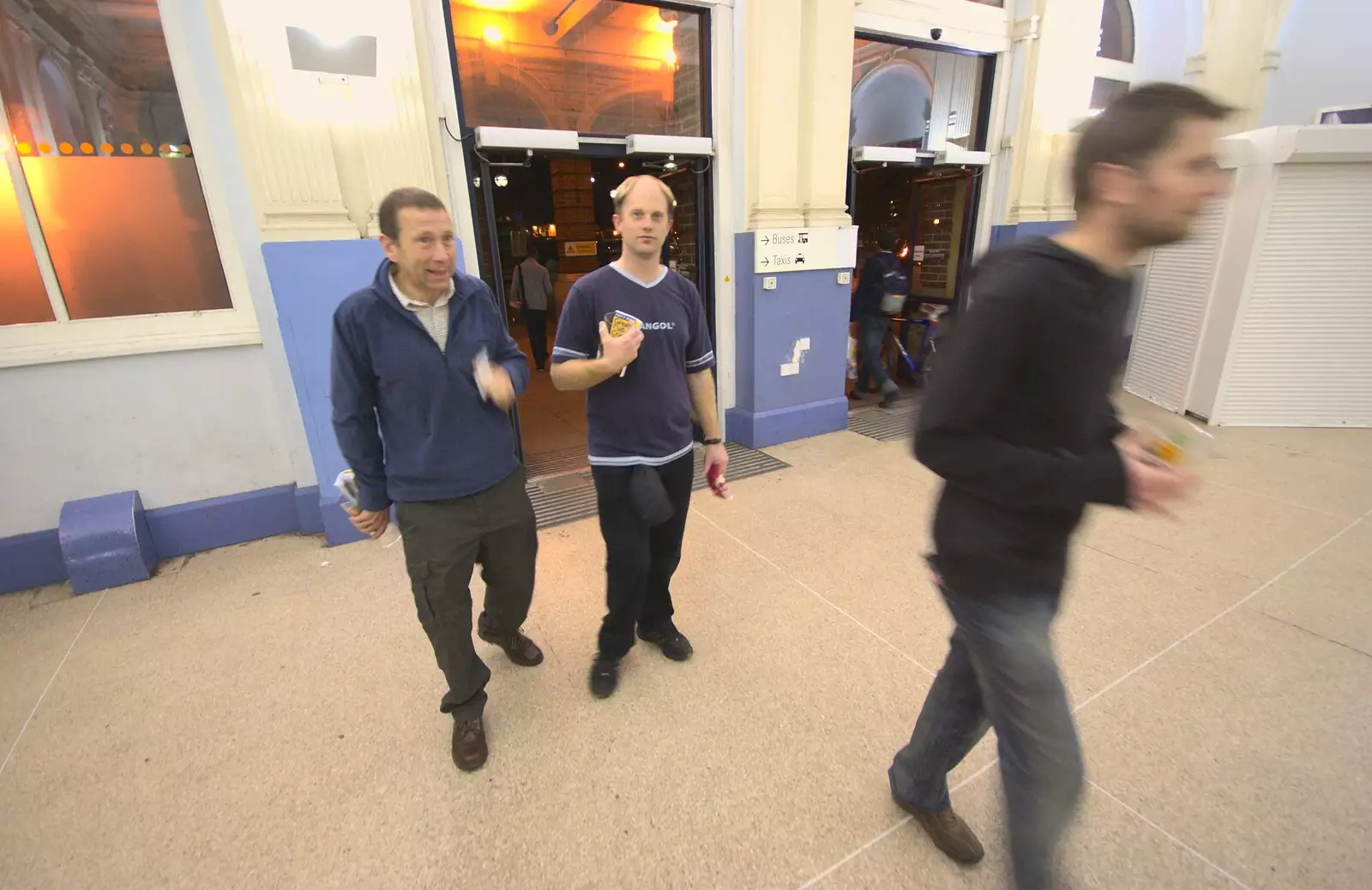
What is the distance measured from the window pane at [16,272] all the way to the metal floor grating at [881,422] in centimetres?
524

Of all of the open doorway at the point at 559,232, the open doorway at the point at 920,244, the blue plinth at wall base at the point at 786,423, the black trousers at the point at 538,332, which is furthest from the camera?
the black trousers at the point at 538,332

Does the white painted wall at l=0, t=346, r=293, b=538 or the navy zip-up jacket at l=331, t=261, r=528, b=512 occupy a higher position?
the navy zip-up jacket at l=331, t=261, r=528, b=512

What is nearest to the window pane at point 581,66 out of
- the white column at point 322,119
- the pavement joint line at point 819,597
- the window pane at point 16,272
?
the white column at point 322,119

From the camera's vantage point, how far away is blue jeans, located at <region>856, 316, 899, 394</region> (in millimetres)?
5992

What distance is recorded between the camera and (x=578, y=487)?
4277 millimetres

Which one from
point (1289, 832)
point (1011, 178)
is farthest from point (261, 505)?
point (1011, 178)

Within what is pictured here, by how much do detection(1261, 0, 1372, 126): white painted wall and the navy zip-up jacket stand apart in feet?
31.9

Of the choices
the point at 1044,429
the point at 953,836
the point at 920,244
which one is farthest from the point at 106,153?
the point at 920,244

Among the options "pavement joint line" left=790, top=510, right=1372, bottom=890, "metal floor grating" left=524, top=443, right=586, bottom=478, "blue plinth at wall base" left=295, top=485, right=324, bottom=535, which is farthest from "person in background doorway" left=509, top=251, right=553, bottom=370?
"pavement joint line" left=790, top=510, right=1372, bottom=890

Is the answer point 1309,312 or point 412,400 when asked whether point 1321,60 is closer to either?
point 1309,312

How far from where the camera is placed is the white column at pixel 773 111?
4.27m

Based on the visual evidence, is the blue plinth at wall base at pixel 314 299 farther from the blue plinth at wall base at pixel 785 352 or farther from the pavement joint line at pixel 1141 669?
the blue plinth at wall base at pixel 785 352

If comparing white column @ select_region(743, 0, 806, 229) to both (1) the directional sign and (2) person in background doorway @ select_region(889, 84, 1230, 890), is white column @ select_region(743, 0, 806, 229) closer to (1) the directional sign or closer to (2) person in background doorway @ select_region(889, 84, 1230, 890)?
(1) the directional sign

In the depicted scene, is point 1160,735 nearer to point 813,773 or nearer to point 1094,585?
point 1094,585
